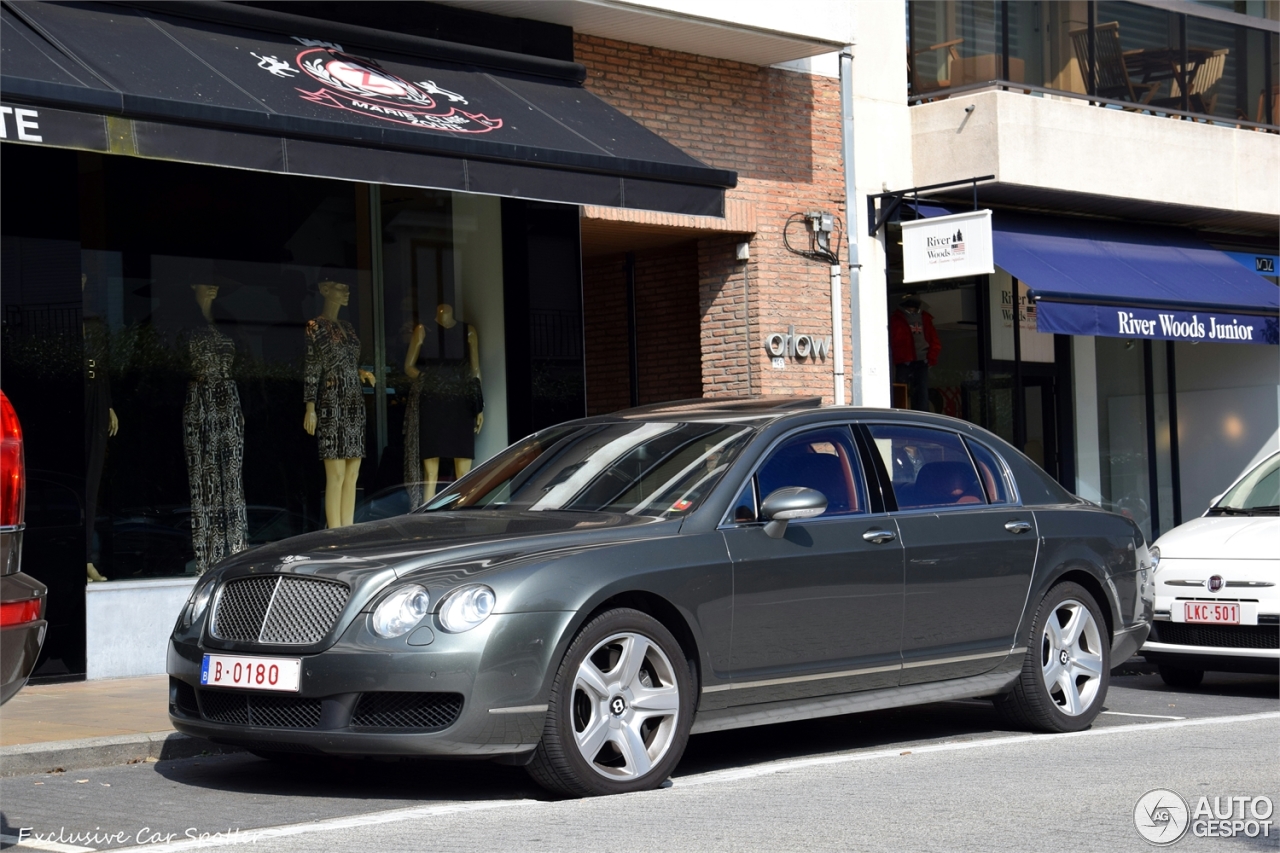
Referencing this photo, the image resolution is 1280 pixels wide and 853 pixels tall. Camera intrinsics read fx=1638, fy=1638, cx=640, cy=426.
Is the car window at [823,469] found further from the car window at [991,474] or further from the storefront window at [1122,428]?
the storefront window at [1122,428]

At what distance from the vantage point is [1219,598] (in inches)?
400

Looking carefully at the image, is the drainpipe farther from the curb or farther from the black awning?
the curb

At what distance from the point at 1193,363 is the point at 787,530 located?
15537mm

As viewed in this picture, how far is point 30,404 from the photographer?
419 inches

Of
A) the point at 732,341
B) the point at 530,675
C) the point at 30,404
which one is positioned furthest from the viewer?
the point at 732,341

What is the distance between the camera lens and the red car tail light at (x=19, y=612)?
5.05 m

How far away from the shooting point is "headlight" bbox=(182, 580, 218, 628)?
682 centimetres

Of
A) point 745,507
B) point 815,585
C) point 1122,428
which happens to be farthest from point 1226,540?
point 1122,428

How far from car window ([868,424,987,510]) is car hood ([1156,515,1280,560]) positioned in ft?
8.87

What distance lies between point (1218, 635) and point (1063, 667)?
2172 mm

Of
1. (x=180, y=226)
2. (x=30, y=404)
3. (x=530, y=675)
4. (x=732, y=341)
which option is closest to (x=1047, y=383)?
(x=732, y=341)

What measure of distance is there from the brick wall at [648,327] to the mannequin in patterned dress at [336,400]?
11.8ft

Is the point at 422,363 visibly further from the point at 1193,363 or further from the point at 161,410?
the point at 1193,363

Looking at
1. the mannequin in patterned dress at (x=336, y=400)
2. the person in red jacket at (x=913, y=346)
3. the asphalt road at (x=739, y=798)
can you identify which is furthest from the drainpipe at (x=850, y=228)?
the asphalt road at (x=739, y=798)
